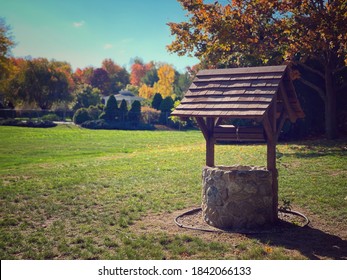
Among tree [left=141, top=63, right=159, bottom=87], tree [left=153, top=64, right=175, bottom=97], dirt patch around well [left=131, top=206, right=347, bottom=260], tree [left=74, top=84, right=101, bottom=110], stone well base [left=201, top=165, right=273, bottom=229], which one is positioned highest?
tree [left=141, top=63, right=159, bottom=87]

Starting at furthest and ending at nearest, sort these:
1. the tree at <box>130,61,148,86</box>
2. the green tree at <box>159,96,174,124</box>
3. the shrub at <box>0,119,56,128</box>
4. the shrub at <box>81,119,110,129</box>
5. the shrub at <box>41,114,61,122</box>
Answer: the tree at <box>130,61,148,86</box> → the green tree at <box>159,96,174,124</box> → the shrub at <box>41,114,61,122</box> → the shrub at <box>81,119,110,129</box> → the shrub at <box>0,119,56,128</box>

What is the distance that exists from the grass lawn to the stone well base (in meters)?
0.51

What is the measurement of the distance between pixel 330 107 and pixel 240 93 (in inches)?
513

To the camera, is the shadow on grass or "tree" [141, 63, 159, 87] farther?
"tree" [141, 63, 159, 87]

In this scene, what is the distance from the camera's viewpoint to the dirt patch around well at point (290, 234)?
19.1ft

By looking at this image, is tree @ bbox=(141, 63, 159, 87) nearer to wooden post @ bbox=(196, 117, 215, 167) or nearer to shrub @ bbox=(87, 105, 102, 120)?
shrub @ bbox=(87, 105, 102, 120)

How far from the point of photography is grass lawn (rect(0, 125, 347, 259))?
5.87 metres

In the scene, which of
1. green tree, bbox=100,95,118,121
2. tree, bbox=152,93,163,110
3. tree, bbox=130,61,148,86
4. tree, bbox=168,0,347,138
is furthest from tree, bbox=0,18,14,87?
tree, bbox=130,61,148,86

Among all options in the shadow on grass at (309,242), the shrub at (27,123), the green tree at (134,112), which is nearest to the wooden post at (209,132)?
the shadow on grass at (309,242)

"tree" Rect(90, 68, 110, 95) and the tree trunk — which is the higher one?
"tree" Rect(90, 68, 110, 95)

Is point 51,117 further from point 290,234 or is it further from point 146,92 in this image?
point 290,234

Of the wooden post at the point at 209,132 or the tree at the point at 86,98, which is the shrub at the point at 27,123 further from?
the wooden post at the point at 209,132

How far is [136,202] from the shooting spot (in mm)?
8789
